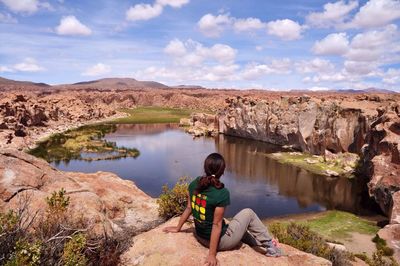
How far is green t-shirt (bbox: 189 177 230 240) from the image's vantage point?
8.73 metres

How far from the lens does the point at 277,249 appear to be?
9.69 m

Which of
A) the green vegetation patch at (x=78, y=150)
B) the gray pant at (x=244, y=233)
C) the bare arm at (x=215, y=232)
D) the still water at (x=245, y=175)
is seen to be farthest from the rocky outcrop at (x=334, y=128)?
the green vegetation patch at (x=78, y=150)

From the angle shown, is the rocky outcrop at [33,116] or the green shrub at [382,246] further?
the rocky outcrop at [33,116]

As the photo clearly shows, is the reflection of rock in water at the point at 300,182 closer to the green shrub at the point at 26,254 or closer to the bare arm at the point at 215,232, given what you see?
the bare arm at the point at 215,232

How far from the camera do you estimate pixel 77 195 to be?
504 inches

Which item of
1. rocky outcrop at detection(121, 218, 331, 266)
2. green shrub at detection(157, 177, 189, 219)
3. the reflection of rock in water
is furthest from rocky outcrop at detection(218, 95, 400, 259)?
rocky outcrop at detection(121, 218, 331, 266)

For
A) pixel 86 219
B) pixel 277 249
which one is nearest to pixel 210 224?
pixel 277 249

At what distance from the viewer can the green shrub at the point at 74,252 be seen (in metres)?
8.10

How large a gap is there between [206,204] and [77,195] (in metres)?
5.89

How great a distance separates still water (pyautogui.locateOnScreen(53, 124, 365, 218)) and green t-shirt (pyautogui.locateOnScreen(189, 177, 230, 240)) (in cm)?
2601

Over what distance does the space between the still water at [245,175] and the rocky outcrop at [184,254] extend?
83.0 ft

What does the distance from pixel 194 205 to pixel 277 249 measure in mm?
2464

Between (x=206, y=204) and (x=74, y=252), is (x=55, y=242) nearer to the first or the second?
(x=74, y=252)

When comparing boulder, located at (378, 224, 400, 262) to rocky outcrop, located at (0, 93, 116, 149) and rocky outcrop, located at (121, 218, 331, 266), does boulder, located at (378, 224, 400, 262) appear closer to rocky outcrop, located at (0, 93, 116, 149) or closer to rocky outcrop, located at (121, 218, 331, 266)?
rocky outcrop, located at (121, 218, 331, 266)
